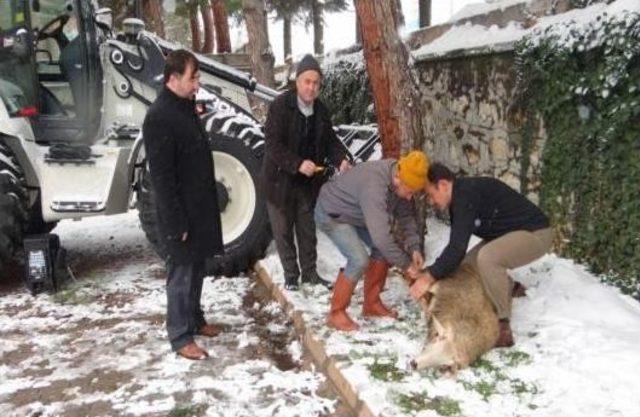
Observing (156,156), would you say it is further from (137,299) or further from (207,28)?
(207,28)

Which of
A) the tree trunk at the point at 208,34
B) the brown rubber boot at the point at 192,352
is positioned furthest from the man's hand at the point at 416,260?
the tree trunk at the point at 208,34

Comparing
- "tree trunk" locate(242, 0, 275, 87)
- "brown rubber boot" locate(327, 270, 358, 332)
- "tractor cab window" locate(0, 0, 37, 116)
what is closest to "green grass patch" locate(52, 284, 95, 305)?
"tractor cab window" locate(0, 0, 37, 116)

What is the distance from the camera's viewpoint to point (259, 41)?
10.8 m

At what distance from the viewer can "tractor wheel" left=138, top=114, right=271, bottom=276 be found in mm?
6117

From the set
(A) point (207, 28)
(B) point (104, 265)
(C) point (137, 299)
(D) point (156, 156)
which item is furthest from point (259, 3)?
(A) point (207, 28)

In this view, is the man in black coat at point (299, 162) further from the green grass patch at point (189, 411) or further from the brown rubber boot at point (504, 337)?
the green grass patch at point (189, 411)

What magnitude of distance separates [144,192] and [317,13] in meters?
19.0

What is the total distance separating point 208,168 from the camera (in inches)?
171

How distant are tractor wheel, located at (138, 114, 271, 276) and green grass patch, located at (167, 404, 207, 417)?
2434 mm

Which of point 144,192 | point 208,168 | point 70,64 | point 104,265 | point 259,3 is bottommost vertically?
point 104,265

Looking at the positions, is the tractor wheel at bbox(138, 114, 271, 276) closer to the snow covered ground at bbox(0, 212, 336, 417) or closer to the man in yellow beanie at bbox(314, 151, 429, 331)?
the snow covered ground at bbox(0, 212, 336, 417)

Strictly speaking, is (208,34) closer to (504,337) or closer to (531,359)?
(504,337)

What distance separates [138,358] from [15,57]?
3302mm

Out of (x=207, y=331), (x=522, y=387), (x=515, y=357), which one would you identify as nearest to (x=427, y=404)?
(x=522, y=387)
